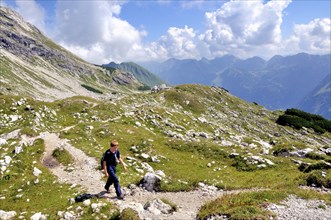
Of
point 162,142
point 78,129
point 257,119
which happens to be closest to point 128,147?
point 162,142

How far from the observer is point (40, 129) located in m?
41.0

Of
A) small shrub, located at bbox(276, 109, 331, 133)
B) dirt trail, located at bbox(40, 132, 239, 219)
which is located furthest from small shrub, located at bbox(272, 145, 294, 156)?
small shrub, located at bbox(276, 109, 331, 133)

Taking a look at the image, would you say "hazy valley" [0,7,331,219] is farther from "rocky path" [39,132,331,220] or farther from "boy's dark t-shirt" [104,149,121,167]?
"boy's dark t-shirt" [104,149,121,167]

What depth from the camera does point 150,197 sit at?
20312 millimetres

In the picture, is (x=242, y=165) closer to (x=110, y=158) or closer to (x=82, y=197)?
(x=110, y=158)

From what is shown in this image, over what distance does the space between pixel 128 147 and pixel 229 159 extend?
12159 millimetres

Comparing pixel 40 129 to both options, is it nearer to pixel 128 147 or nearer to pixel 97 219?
pixel 128 147

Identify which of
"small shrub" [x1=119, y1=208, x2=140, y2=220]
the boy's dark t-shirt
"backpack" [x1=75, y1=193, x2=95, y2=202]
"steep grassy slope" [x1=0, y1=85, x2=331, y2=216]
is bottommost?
"backpack" [x1=75, y1=193, x2=95, y2=202]

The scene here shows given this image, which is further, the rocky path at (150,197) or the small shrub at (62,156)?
the small shrub at (62,156)

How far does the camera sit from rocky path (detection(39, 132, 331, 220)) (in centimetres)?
1592

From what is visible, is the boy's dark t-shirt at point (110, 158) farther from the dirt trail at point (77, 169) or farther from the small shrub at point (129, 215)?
the small shrub at point (129, 215)

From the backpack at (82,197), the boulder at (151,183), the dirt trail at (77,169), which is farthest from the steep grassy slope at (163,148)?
the dirt trail at (77,169)

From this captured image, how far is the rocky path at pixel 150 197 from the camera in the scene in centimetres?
1592

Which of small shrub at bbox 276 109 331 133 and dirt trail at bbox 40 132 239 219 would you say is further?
small shrub at bbox 276 109 331 133
